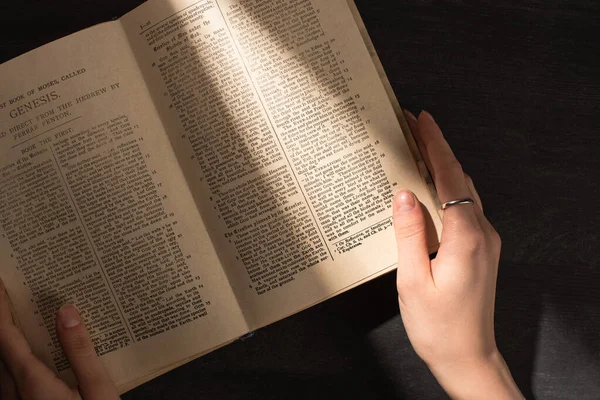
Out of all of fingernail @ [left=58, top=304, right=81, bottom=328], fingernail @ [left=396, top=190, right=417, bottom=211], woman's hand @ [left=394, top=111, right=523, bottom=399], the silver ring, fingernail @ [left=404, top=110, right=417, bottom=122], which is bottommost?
woman's hand @ [left=394, top=111, right=523, bottom=399]

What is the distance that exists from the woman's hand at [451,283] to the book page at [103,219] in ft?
0.79

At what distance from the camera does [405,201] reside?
2.20ft

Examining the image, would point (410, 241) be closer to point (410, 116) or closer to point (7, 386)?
point (410, 116)

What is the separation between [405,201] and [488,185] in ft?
0.76

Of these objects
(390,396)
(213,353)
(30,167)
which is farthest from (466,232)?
(30,167)

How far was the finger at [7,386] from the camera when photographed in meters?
0.72

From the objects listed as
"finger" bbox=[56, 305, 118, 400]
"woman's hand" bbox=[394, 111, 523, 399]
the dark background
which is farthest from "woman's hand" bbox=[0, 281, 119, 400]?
"woman's hand" bbox=[394, 111, 523, 399]

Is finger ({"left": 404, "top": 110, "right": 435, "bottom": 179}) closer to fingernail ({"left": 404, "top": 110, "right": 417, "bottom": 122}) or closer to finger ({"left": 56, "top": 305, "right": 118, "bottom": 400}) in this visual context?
fingernail ({"left": 404, "top": 110, "right": 417, "bottom": 122})

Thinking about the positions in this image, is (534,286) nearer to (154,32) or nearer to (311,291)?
(311,291)

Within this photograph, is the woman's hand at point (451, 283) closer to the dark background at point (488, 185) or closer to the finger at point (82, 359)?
the dark background at point (488, 185)

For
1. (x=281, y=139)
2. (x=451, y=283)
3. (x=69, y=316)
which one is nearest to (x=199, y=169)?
(x=281, y=139)

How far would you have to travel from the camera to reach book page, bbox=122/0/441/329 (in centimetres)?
69

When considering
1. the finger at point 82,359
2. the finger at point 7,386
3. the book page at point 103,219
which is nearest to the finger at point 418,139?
the book page at point 103,219

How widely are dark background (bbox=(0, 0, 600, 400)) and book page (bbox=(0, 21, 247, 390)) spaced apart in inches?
5.9
